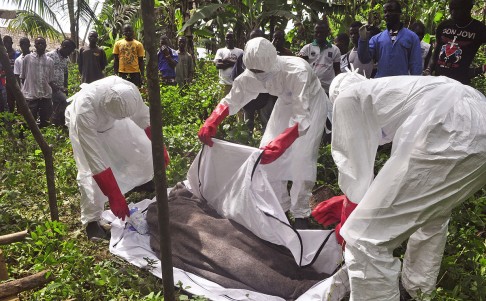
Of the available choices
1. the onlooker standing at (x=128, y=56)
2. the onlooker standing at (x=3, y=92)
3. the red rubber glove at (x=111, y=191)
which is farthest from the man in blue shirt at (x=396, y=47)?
the onlooker standing at (x=3, y=92)

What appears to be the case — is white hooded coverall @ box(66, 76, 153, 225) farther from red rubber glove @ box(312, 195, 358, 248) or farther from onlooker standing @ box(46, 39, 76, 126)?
onlooker standing @ box(46, 39, 76, 126)

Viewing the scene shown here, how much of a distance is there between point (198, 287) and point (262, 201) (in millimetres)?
766

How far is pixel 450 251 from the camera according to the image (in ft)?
9.83

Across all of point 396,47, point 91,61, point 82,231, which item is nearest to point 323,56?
point 396,47

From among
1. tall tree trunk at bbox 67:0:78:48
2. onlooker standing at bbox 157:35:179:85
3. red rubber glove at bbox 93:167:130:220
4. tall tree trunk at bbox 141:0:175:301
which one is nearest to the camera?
tall tree trunk at bbox 141:0:175:301

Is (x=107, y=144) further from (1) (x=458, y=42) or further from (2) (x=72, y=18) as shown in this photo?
(2) (x=72, y=18)

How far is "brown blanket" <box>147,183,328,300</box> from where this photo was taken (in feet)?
9.36

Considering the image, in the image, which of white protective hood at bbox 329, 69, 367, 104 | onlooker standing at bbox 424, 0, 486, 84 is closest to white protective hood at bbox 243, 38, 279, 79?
white protective hood at bbox 329, 69, 367, 104

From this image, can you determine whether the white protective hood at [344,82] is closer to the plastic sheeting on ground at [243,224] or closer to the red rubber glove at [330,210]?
the red rubber glove at [330,210]

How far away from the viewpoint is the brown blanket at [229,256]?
9.36 feet

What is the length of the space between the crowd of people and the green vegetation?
33 cm

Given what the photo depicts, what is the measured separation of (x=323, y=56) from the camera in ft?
17.3

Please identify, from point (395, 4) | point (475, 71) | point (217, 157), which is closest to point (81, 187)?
point (217, 157)

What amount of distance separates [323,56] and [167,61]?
4.00 meters
